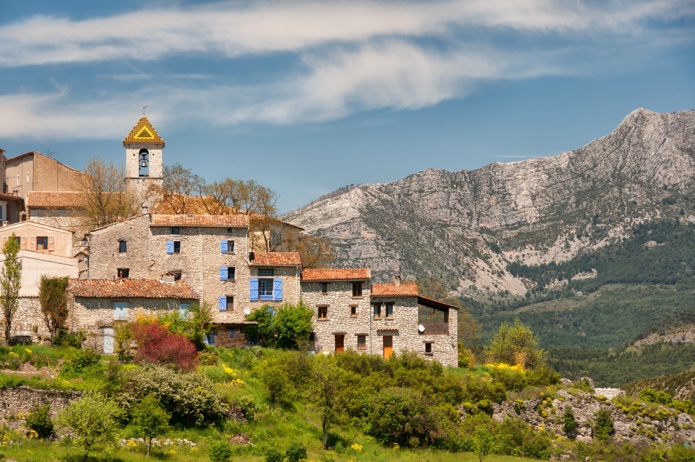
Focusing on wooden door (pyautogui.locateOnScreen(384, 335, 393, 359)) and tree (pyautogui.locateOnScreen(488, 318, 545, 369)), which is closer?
wooden door (pyautogui.locateOnScreen(384, 335, 393, 359))

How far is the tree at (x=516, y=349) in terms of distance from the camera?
7756cm

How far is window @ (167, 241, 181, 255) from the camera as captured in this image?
6894 cm

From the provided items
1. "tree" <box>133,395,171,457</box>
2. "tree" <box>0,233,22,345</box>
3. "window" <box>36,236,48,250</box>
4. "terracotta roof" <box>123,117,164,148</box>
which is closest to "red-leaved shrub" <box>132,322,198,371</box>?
"tree" <box>0,233,22,345</box>

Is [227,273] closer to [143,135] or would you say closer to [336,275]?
[336,275]

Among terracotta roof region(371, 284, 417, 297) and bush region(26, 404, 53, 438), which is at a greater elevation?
terracotta roof region(371, 284, 417, 297)

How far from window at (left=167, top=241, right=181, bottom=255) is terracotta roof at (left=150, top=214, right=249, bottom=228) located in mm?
1355

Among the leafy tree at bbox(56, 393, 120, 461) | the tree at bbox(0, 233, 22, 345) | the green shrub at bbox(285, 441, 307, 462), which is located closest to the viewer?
the leafy tree at bbox(56, 393, 120, 461)

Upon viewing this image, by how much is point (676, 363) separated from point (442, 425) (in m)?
102

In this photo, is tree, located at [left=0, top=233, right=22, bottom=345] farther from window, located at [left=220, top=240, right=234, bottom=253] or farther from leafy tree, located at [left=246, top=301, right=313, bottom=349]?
leafy tree, located at [left=246, top=301, right=313, bottom=349]

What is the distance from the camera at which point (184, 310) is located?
65812 millimetres

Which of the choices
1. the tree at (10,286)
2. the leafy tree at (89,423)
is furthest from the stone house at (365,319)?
the leafy tree at (89,423)

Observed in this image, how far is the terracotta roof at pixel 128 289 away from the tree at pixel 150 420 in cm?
1492

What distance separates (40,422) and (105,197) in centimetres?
3529

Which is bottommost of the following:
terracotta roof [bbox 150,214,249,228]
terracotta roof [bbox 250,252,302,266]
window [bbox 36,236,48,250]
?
→ terracotta roof [bbox 250,252,302,266]
